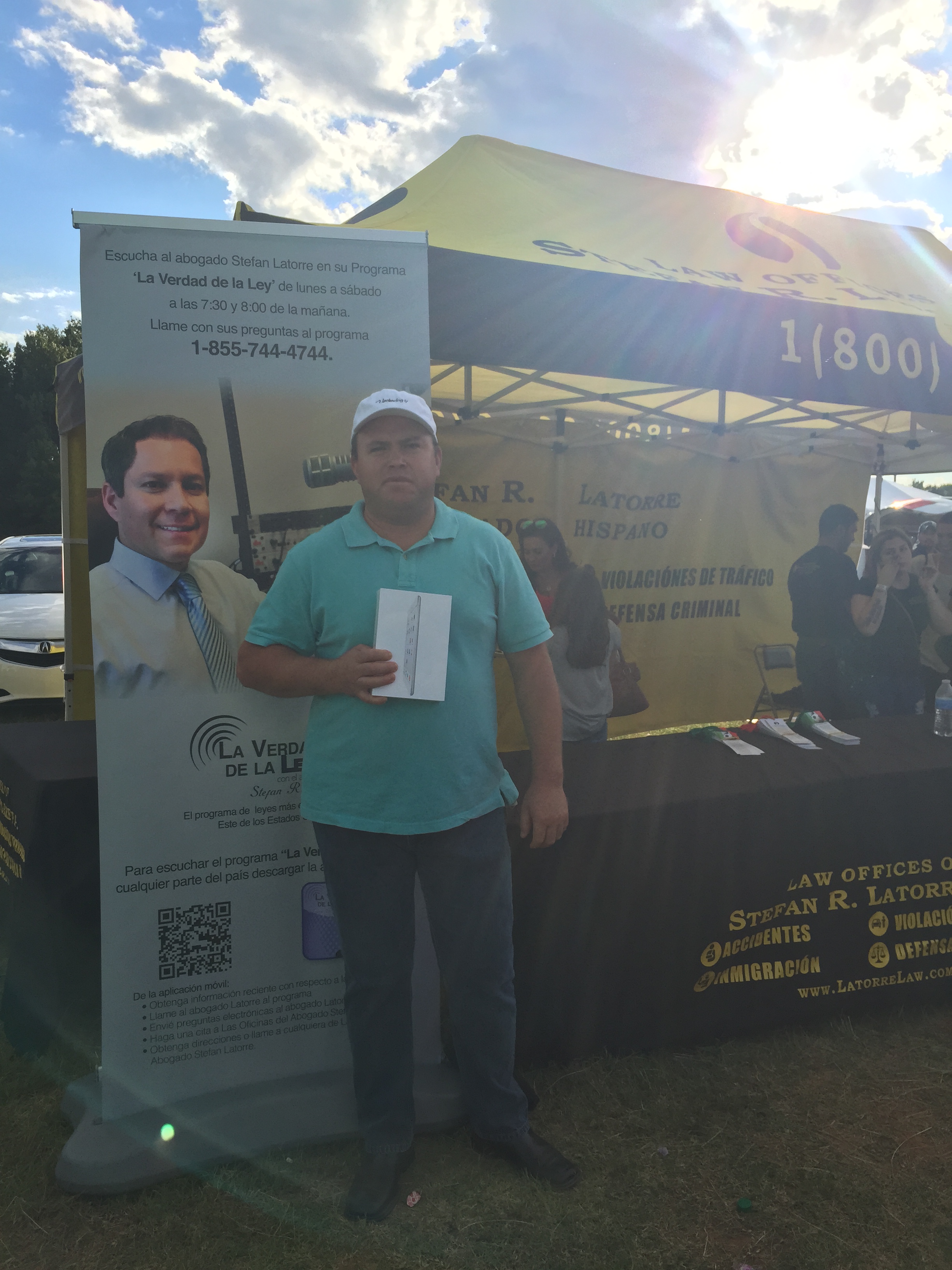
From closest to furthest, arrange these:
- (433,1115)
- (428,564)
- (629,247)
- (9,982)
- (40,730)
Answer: (428,564), (433,1115), (9,982), (40,730), (629,247)

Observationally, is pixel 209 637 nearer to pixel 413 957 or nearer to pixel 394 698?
pixel 394 698

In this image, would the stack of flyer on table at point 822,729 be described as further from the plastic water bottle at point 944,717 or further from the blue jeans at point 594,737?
the blue jeans at point 594,737

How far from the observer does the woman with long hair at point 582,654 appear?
3.67m

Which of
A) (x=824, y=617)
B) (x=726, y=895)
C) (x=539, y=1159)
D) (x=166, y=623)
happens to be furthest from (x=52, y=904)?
(x=824, y=617)

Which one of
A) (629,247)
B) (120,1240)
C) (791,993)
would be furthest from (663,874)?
(629,247)

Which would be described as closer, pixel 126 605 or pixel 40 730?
pixel 126 605

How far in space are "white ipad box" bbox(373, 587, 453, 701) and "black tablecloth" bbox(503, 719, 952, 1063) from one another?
785 millimetres

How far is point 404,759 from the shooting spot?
5.78ft

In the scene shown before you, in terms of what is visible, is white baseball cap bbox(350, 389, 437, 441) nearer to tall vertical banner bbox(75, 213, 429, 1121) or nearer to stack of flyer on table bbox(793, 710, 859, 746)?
tall vertical banner bbox(75, 213, 429, 1121)

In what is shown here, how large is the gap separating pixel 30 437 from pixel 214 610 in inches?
1087

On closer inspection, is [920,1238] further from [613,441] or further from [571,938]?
[613,441]

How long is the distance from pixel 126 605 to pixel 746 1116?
2.21 m

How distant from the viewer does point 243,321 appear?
2037mm

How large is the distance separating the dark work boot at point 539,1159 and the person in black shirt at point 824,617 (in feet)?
9.80
